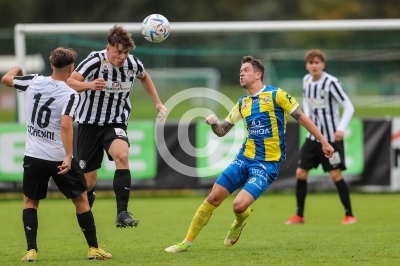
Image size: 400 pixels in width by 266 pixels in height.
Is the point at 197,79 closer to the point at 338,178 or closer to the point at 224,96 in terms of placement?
the point at 224,96

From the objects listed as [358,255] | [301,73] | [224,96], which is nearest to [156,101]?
[358,255]

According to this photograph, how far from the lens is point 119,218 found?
298 inches

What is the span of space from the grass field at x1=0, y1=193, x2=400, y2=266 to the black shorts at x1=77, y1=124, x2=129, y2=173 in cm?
90

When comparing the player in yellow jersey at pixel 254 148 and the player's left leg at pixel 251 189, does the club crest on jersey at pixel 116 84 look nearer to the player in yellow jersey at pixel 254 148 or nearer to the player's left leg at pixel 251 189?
the player in yellow jersey at pixel 254 148

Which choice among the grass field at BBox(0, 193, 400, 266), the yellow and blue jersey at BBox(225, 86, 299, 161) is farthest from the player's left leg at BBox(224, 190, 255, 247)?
the yellow and blue jersey at BBox(225, 86, 299, 161)

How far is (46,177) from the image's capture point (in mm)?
7273

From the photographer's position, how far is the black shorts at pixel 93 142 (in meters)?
8.24

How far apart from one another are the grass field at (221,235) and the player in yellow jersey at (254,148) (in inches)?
13.7

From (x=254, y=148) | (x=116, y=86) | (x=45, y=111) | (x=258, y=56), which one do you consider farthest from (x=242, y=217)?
(x=258, y=56)

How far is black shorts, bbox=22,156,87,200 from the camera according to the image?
23.6 ft

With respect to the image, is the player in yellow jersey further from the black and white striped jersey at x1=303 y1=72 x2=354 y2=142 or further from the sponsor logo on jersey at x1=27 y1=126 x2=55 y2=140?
the black and white striped jersey at x1=303 y1=72 x2=354 y2=142

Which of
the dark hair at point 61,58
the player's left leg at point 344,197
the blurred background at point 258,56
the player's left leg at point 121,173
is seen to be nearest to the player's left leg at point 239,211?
the player's left leg at point 121,173

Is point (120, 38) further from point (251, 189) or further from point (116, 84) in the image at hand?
point (251, 189)

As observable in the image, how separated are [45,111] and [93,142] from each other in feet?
4.20
